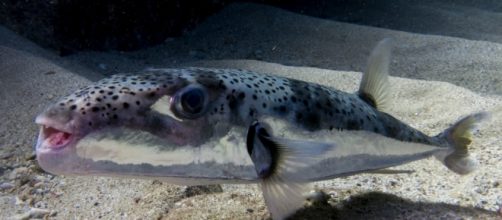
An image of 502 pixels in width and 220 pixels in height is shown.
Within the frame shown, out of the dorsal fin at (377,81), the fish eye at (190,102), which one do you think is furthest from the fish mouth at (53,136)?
the dorsal fin at (377,81)

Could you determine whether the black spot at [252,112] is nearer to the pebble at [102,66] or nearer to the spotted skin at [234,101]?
the spotted skin at [234,101]

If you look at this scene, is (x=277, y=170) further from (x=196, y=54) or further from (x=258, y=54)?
(x=196, y=54)

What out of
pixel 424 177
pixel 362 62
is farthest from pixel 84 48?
pixel 424 177

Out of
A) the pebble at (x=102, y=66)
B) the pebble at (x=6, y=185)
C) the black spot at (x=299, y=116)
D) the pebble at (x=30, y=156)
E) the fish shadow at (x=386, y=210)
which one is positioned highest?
the black spot at (x=299, y=116)

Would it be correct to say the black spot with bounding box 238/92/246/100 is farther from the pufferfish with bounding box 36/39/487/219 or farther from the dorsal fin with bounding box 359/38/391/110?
the dorsal fin with bounding box 359/38/391/110

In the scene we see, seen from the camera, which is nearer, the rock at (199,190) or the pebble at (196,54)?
the rock at (199,190)

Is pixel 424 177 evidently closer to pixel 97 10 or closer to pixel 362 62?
pixel 362 62
